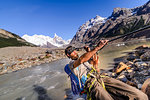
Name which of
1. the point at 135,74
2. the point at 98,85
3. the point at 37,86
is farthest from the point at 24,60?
the point at 98,85

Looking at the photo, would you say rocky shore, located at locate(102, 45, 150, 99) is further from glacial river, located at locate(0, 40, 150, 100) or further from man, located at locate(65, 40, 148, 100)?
glacial river, located at locate(0, 40, 150, 100)

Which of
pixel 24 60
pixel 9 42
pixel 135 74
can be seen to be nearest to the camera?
pixel 135 74

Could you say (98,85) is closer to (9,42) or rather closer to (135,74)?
(135,74)

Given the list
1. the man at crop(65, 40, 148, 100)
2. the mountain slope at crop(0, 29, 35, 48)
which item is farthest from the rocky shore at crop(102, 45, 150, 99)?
the mountain slope at crop(0, 29, 35, 48)

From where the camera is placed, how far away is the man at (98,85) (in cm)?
284

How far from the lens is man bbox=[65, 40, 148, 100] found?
2.84m

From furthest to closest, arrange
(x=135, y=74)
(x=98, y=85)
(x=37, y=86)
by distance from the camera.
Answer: (x=37, y=86) → (x=135, y=74) → (x=98, y=85)

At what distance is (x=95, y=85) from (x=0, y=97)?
10.5 m

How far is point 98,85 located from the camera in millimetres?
3107

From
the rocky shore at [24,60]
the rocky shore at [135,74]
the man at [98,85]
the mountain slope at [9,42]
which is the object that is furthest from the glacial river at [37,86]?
the mountain slope at [9,42]

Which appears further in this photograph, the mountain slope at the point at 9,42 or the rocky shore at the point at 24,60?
the mountain slope at the point at 9,42

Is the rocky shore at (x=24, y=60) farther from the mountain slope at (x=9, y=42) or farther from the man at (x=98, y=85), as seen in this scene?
the mountain slope at (x=9, y=42)

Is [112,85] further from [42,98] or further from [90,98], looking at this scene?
[42,98]

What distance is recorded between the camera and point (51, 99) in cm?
740
